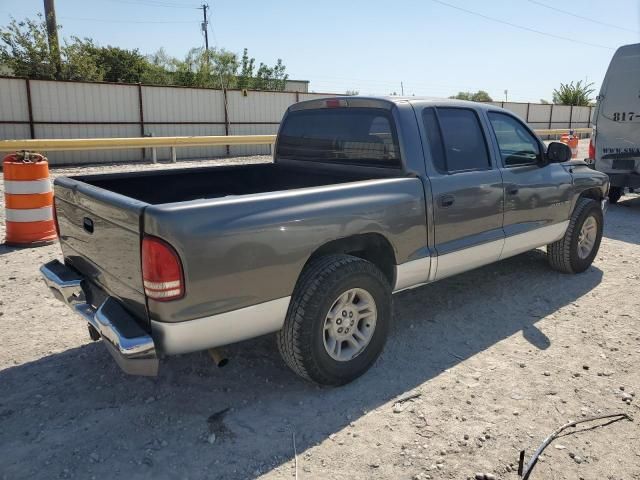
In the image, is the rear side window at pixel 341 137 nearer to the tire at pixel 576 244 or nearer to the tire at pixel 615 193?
the tire at pixel 576 244

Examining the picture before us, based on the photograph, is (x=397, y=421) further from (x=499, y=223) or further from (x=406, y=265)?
(x=499, y=223)

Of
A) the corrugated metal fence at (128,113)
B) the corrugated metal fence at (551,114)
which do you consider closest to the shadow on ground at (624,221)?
the corrugated metal fence at (128,113)

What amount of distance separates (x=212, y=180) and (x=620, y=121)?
310 inches

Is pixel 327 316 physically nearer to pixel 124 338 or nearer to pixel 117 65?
pixel 124 338

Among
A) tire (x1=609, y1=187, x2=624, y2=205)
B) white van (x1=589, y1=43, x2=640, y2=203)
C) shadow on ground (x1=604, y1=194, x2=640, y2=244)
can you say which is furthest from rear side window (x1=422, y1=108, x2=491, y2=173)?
tire (x1=609, y1=187, x2=624, y2=205)

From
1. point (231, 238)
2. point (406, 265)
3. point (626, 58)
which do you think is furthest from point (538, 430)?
point (626, 58)

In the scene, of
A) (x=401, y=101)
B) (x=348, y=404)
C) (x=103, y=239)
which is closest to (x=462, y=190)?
(x=401, y=101)

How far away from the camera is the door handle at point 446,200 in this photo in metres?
3.85

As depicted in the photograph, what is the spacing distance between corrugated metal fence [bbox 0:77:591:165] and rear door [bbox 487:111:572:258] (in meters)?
14.5

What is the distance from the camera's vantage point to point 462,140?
4266 millimetres

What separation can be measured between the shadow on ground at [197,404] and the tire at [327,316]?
0.18 meters

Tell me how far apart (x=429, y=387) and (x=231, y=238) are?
171cm

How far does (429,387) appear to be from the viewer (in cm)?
348

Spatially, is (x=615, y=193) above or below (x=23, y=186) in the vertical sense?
below
